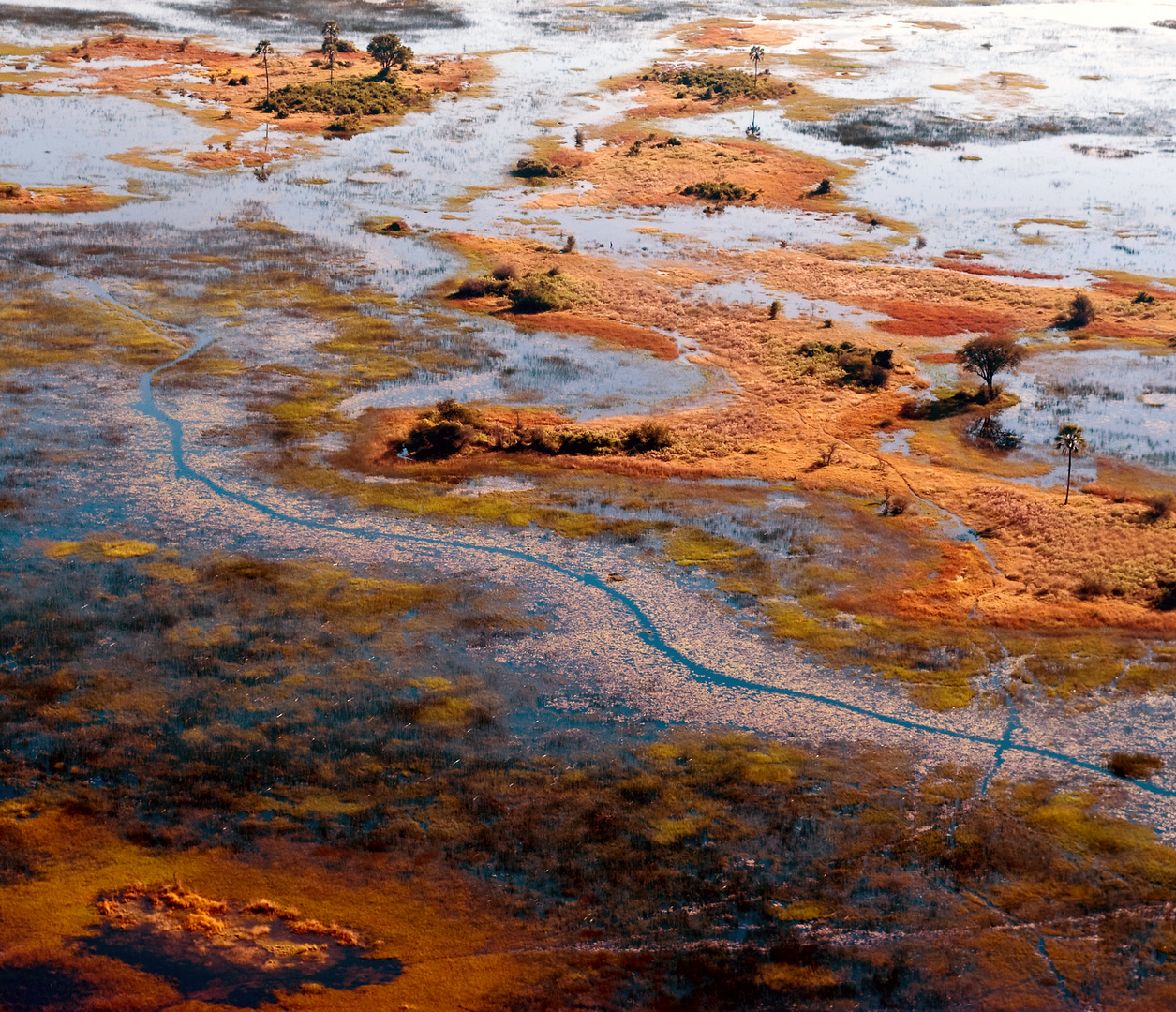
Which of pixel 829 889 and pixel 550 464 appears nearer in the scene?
pixel 829 889

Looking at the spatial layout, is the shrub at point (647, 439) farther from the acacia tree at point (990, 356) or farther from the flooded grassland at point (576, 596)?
the acacia tree at point (990, 356)

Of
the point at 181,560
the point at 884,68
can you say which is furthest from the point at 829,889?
the point at 884,68

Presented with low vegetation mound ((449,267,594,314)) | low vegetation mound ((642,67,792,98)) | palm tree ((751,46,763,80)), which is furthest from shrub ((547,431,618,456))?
palm tree ((751,46,763,80))

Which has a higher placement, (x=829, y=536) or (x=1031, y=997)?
(x=829, y=536)

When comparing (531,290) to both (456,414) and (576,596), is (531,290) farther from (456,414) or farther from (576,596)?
(576,596)

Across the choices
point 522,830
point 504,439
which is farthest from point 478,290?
point 522,830

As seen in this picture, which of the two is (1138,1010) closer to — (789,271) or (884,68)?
(789,271)

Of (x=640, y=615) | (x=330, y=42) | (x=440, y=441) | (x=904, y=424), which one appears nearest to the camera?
(x=640, y=615)
